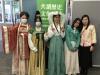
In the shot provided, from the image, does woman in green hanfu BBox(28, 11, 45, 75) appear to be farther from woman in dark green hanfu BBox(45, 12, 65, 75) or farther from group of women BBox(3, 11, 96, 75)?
woman in dark green hanfu BBox(45, 12, 65, 75)

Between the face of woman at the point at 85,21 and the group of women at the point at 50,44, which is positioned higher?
the face of woman at the point at 85,21

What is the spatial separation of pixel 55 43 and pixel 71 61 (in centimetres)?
43

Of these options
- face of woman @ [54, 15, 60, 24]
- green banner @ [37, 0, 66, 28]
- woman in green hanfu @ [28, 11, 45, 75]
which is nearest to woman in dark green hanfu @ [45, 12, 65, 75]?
face of woman @ [54, 15, 60, 24]

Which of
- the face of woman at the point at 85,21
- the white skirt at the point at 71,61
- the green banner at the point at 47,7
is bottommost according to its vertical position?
Answer: the white skirt at the point at 71,61

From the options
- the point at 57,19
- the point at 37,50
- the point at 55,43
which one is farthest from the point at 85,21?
the point at 37,50

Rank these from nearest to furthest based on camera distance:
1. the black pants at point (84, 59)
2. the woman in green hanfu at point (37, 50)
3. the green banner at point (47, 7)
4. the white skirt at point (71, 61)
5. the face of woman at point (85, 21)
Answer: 1. the woman in green hanfu at point (37, 50)
2. the white skirt at point (71, 61)
3. the face of woman at point (85, 21)
4. the black pants at point (84, 59)
5. the green banner at point (47, 7)

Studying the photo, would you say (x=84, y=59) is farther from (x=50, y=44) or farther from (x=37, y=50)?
(x=37, y=50)

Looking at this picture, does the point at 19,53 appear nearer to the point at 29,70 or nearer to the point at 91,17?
the point at 29,70

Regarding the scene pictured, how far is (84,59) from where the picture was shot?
429 cm

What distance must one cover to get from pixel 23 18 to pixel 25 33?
246mm

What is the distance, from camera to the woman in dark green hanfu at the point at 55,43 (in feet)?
12.8

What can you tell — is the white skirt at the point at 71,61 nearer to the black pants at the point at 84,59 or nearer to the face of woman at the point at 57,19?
the black pants at the point at 84,59

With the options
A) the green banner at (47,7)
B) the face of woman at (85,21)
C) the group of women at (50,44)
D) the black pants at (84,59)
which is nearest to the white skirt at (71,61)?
the group of women at (50,44)

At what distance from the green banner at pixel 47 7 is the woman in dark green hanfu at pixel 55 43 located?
16.2 inches
